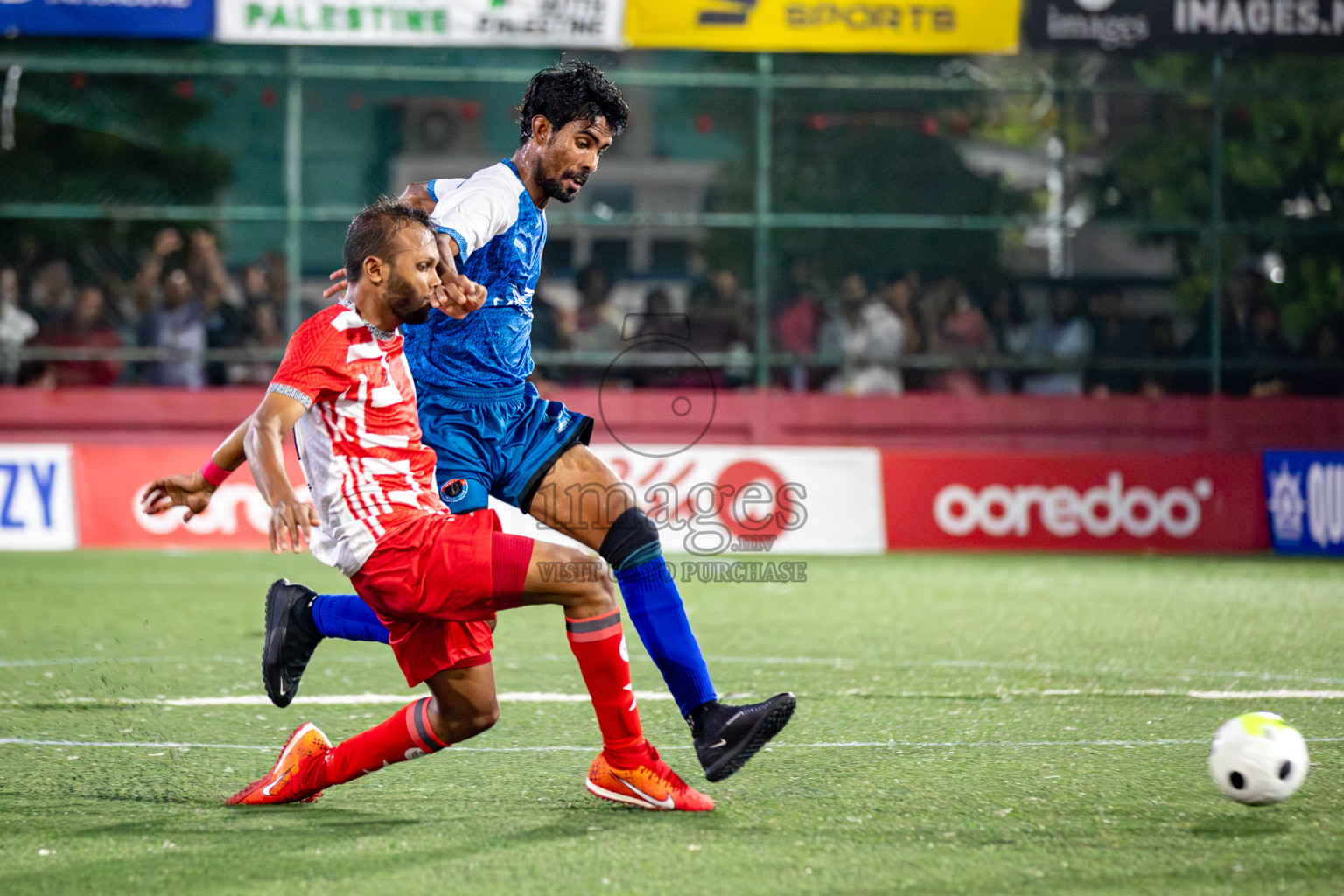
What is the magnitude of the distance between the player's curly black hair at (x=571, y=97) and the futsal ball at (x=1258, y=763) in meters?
2.40

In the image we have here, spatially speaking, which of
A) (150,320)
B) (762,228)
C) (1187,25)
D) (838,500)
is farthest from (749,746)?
(1187,25)

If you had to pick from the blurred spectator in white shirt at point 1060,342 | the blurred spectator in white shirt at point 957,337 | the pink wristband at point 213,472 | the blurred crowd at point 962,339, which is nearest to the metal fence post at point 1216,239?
the blurred crowd at point 962,339

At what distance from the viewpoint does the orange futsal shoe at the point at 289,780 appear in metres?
3.86

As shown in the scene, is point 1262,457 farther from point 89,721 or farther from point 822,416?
point 89,721

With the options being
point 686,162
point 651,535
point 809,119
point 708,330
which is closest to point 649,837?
point 651,535

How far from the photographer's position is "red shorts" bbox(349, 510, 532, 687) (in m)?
3.58

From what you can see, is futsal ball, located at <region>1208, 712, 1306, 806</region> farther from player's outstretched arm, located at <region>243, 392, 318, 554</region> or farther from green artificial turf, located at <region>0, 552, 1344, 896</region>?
player's outstretched arm, located at <region>243, 392, 318, 554</region>

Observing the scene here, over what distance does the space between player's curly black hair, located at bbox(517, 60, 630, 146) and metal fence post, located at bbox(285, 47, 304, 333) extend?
10.1 meters

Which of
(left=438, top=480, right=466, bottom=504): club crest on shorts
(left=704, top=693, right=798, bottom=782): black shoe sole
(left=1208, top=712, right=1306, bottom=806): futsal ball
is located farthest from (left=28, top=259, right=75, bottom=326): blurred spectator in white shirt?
(left=1208, top=712, right=1306, bottom=806): futsal ball

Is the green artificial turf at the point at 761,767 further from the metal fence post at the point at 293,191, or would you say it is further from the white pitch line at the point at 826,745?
the metal fence post at the point at 293,191

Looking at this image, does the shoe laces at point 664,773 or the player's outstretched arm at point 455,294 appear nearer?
the player's outstretched arm at point 455,294

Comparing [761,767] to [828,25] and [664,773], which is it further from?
[828,25]

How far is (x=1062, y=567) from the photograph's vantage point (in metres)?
10.7

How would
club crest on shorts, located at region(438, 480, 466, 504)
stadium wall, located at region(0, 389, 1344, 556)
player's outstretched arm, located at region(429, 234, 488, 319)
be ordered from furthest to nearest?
stadium wall, located at region(0, 389, 1344, 556)
club crest on shorts, located at region(438, 480, 466, 504)
player's outstretched arm, located at region(429, 234, 488, 319)
